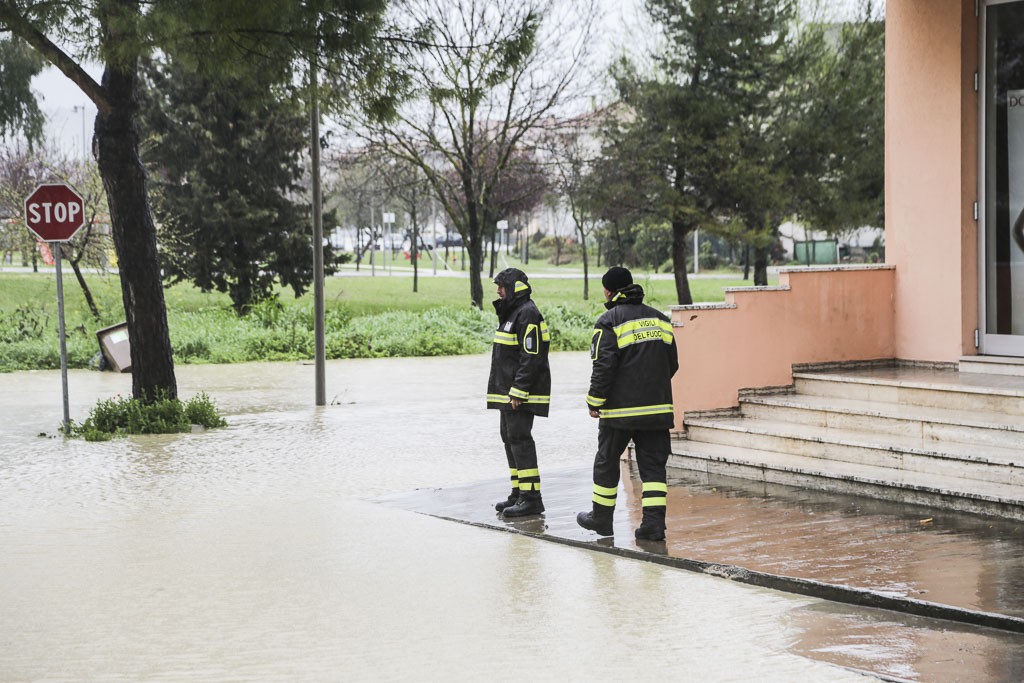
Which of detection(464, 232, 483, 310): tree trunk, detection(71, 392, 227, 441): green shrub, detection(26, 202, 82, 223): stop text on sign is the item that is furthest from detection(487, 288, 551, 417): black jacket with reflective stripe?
detection(464, 232, 483, 310): tree trunk

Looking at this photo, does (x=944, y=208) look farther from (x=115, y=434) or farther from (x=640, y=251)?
(x=640, y=251)

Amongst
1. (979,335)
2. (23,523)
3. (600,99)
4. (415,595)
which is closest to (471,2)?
(600,99)

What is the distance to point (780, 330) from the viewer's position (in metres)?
11.7

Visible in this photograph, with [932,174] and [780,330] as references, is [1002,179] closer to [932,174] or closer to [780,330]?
[932,174]

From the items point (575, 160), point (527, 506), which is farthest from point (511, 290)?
point (575, 160)

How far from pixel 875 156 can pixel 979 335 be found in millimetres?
29145

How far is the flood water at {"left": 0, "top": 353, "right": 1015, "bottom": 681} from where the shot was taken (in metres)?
5.73

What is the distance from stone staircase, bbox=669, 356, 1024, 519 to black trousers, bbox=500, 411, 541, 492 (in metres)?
2.19

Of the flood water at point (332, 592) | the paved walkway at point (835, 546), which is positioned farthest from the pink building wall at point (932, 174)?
the flood water at point (332, 592)

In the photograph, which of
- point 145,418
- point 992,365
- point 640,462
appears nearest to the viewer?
point 640,462

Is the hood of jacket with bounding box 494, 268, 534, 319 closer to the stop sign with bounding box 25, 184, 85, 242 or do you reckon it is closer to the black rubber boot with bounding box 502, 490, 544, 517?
the black rubber boot with bounding box 502, 490, 544, 517

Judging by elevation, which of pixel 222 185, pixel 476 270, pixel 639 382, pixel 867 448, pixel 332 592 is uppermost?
pixel 222 185

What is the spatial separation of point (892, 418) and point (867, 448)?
0.39 metres

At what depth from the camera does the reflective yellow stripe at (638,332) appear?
8.15 m
